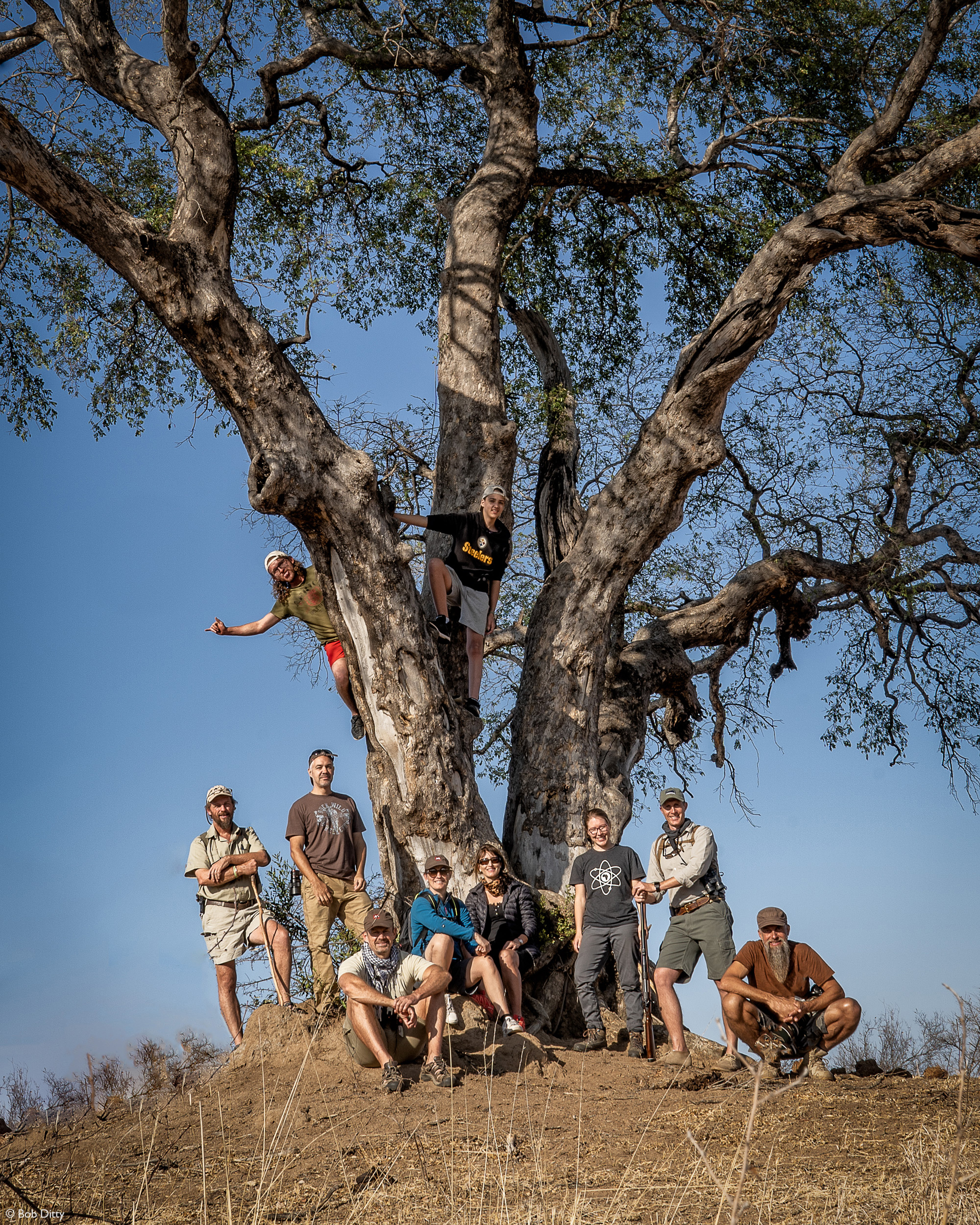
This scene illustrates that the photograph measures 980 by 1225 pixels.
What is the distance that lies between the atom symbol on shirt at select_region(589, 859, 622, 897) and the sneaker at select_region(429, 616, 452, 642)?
2.12m

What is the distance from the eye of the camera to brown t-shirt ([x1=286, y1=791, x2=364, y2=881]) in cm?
780

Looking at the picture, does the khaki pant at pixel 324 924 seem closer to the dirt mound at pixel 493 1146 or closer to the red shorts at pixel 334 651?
the dirt mound at pixel 493 1146

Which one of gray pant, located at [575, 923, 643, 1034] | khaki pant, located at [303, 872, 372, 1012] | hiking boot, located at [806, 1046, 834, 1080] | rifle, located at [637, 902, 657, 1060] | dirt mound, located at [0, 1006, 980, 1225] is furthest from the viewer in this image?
khaki pant, located at [303, 872, 372, 1012]

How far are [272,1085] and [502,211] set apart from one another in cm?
761

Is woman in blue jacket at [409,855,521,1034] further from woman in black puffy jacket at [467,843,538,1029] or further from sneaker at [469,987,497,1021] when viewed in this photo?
woman in black puffy jacket at [467,843,538,1029]

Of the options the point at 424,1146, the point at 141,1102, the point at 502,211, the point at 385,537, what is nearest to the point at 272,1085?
the point at 141,1102

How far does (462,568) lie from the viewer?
8.52m

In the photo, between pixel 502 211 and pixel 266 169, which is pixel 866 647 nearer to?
pixel 502 211

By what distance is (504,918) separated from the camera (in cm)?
760

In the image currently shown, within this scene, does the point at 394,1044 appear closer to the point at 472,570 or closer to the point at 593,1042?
the point at 593,1042

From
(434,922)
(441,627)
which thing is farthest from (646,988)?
(441,627)

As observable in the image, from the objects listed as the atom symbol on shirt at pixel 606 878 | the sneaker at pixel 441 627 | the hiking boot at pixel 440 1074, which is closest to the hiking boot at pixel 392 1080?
the hiking boot at pixel 440 1074

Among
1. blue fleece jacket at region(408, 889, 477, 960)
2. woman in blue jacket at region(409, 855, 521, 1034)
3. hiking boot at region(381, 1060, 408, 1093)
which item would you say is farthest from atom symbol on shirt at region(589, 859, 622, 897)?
hiking boot at region(381, 1060, 408, 1093)

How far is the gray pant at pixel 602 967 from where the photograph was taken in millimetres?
7430
